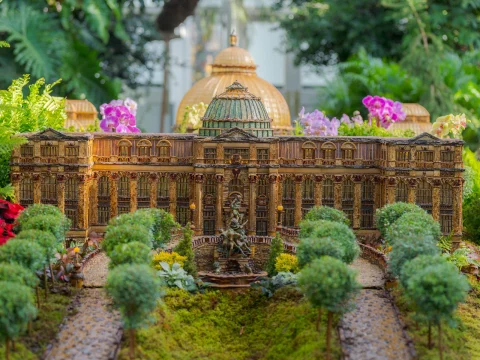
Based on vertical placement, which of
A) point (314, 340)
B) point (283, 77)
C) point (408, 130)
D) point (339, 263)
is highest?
point (283, 77)

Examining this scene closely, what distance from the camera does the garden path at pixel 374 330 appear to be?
28.2 m

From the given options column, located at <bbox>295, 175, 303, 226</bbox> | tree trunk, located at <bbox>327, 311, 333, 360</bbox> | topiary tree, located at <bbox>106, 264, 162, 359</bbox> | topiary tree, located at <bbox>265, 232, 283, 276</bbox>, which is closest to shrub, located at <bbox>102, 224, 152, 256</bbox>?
topiary tree, located at <bbox>106, 264, 162, 359</bbox>

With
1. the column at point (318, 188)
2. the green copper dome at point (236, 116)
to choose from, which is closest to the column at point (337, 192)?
the column at point (318, 188)

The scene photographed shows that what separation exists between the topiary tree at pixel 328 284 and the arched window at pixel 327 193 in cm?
1175

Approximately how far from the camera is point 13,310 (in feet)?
85.7

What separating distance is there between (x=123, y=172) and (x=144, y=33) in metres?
27.0

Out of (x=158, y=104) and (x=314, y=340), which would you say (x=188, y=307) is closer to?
(x=314, y=340)

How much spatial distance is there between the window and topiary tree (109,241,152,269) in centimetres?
900

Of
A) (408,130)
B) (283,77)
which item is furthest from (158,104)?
(408,130)

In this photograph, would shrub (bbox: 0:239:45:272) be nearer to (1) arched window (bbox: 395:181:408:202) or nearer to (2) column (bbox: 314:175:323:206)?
(2) column (bbox: 314:175:323:206)

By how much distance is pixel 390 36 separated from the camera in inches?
2552

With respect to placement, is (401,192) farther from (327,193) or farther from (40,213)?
(40,213)

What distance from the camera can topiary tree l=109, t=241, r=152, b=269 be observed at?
1173 inches

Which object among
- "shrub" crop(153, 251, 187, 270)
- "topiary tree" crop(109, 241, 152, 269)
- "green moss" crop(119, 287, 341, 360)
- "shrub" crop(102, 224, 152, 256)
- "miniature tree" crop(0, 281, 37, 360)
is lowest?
"green moss" crop(119, 287, 341, 360)
